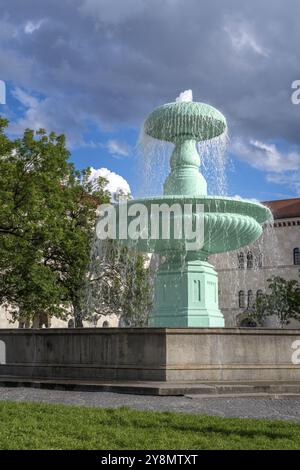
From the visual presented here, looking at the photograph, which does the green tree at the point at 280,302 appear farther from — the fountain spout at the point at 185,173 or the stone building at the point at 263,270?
the fountain spout at the point at 185,173

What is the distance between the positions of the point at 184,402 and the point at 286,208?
5757 cm

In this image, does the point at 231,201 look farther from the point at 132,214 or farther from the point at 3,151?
the point at 3,151

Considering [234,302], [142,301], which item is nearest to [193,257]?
[142,301]

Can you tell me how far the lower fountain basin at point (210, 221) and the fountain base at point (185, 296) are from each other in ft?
1.46

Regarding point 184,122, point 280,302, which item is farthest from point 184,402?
point 280,302

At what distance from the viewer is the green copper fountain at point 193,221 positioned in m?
12.9

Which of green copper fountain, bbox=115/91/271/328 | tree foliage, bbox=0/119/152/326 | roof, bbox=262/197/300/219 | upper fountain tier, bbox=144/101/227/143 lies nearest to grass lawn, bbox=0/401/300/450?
green copper fountain, bbox=115/91/271/328

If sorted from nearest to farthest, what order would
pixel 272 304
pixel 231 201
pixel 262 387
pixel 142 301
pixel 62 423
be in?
pixel 62 423
pixel 262 387
pixel 231 201
pixel 142 301
pixel 272 304

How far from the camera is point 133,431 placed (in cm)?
640

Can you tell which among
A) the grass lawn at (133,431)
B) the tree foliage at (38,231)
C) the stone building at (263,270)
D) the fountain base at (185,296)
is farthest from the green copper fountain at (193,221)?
the stone building at (263,270)

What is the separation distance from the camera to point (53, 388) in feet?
34.5

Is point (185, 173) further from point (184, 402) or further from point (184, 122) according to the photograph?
point (184, 402)
